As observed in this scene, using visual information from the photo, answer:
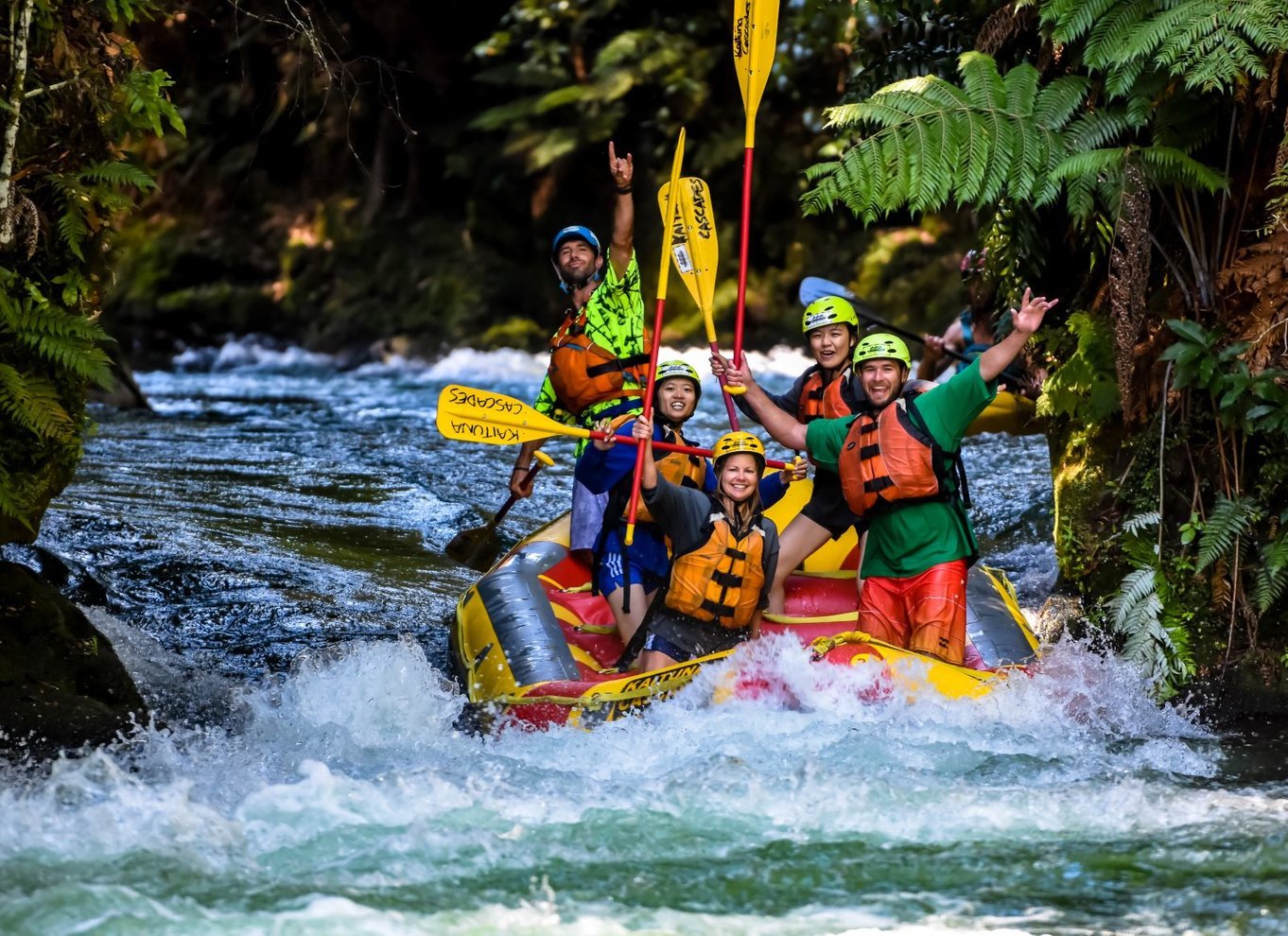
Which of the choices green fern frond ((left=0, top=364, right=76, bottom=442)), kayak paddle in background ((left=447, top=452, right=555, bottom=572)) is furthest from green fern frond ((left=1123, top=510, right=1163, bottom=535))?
green fern frond ((left=0, top=364, right=76, bottom=442))

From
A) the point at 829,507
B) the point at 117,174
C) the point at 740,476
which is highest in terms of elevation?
the point at 117,174

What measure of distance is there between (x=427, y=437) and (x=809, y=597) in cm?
666

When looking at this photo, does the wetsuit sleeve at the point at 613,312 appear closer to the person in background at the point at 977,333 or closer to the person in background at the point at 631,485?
the person in background at the point at 631,485

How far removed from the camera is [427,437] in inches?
474

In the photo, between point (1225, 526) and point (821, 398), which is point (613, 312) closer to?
point (821, 398)

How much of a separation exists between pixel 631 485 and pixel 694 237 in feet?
4.78

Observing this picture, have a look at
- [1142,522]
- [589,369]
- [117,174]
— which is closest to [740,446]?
[589,369]

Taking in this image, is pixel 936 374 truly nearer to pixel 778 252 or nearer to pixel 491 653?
pixel 491 653

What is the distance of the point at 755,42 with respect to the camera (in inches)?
250

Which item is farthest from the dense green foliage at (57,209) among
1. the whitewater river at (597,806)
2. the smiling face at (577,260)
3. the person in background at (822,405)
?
the person in background at (822,405)

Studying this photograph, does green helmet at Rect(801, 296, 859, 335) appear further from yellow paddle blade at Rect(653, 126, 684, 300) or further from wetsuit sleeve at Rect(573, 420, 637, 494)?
→ wetsuit sleeve at Rect(573, 420, 637, 494)

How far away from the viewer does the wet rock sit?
4.77 metres

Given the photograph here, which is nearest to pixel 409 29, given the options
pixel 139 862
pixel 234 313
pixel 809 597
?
pixel 234 313

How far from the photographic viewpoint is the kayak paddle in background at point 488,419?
582cm
